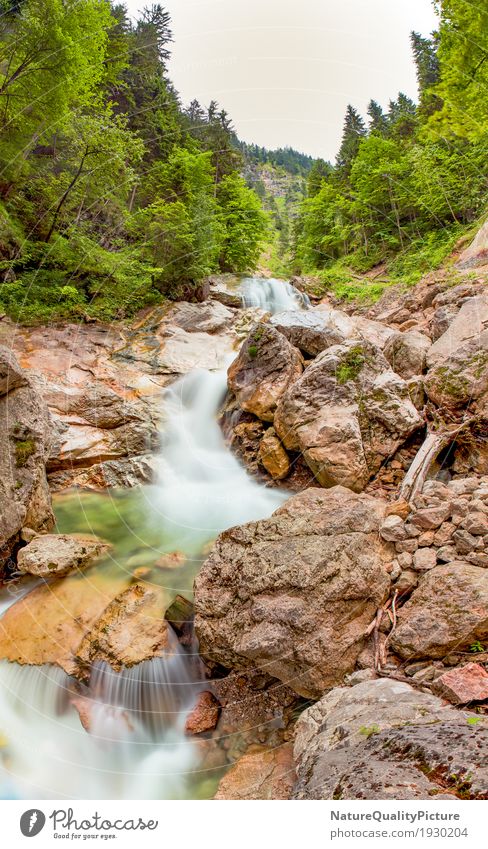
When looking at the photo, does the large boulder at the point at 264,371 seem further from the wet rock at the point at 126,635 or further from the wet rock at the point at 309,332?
the wet rock at the point at 126,635

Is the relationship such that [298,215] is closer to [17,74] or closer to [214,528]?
[17,74]

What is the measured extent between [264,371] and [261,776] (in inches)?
306

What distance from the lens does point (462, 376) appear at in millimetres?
6430

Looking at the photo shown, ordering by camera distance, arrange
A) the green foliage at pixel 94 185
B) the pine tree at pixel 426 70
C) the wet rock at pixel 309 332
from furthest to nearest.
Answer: the pine tree at pixel 426 70, the wet rock at pixel 309 332, the green foliage at pixel 94 185

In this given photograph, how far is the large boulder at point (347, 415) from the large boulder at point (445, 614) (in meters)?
3.03

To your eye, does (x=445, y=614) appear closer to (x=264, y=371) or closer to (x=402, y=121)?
(x=264, y=371)

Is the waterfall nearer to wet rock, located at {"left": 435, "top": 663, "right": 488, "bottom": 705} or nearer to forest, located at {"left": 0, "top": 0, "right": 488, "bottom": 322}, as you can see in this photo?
forest, located at {"left": 0, "top": 0, "right": 488, "bottom": 322}

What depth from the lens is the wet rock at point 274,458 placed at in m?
7.81

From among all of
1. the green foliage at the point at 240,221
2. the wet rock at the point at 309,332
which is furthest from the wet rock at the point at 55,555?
the green foliage at the point at 240,221

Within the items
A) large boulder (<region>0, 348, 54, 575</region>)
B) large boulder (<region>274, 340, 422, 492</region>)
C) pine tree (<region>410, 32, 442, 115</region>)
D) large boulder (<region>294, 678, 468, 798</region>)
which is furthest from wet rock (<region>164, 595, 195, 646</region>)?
pine tree (<region>410, 32, 442, 115</region>)

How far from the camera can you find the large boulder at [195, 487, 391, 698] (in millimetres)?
3348
